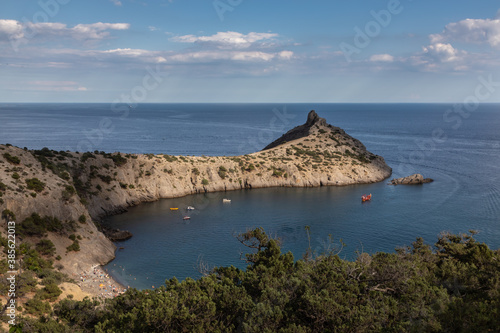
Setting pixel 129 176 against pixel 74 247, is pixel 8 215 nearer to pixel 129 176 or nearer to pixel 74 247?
pixel 74 247

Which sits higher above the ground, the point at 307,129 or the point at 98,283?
the point at 307,129

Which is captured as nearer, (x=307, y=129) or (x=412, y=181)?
(x=412, y=181)

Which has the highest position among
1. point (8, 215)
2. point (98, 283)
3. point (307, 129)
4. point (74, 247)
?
point (307, 129)

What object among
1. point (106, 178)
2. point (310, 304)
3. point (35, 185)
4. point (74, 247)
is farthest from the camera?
point (106, 178)

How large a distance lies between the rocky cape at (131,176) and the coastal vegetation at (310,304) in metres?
21.6

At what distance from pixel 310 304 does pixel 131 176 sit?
233 feet

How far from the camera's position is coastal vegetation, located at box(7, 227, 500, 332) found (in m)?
22.7

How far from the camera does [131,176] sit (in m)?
88.3

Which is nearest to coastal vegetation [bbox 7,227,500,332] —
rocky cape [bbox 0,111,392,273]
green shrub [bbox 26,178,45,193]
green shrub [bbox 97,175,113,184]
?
rocky cape [bbox 0,111,392,273]

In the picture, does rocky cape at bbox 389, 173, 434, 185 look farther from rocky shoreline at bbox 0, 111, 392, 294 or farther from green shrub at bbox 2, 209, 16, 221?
green shrub at bbox 2, 209, 16, 221

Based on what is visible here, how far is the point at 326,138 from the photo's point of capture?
126 m

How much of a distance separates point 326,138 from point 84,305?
10313 cm

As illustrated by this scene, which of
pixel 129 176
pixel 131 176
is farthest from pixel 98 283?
pixel 131 176

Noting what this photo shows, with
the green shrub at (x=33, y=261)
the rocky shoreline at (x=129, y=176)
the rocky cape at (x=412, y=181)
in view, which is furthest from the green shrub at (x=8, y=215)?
the rocky cape at (x=412, y=181)
